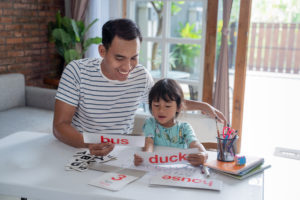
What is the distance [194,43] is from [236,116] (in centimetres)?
84

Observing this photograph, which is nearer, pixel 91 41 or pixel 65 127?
pixel 65 127

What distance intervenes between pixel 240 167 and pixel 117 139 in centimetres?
45

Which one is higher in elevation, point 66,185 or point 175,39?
point 175,39

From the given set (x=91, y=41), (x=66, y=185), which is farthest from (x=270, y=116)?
(x=66, y=185)

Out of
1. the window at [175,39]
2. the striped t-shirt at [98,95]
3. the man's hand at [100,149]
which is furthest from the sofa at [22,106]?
the man's hand at [100,149]

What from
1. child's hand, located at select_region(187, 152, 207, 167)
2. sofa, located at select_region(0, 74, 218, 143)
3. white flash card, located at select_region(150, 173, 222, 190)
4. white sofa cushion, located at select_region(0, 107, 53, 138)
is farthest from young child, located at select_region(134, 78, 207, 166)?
white sofa cushion, located at select_region(0, 107, 53, 138)

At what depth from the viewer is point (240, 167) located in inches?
49.3

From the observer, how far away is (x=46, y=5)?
4.23m

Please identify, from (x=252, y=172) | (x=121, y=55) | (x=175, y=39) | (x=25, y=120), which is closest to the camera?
(x=252, y=172)

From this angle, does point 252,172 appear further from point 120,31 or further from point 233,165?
point 120,31

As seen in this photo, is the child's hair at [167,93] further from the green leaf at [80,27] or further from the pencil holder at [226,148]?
the green leaf at [80,27]

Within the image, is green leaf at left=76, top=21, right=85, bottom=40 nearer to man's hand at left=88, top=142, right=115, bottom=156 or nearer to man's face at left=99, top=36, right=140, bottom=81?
man's face at left=99, top=36, right=140, bottom=81

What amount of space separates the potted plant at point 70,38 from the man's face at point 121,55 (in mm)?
2392

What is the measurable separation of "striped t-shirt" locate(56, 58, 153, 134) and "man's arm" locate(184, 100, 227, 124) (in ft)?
0.77
